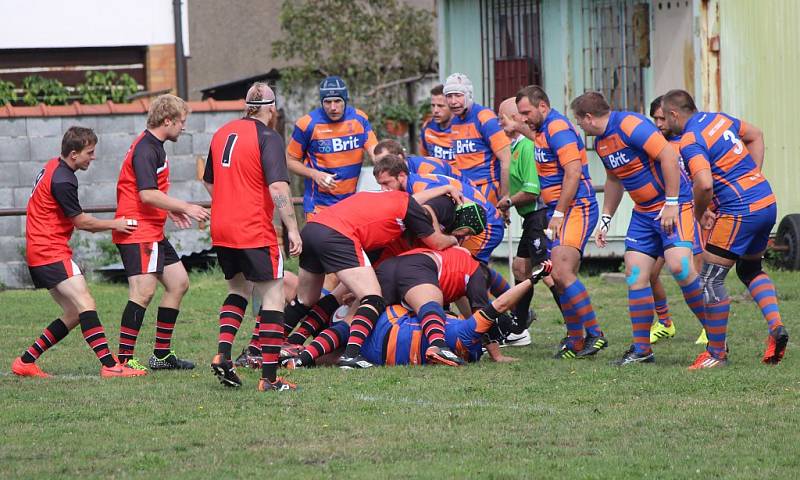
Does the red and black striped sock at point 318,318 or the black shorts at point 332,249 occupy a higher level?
the black shorts at point 332,249

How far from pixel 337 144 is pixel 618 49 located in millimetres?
6487

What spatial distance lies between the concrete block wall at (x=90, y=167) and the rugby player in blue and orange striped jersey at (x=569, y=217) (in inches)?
313

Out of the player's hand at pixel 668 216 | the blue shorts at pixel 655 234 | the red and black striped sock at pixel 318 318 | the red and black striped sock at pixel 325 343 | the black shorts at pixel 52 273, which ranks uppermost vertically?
the player's hand at pixel 668 216

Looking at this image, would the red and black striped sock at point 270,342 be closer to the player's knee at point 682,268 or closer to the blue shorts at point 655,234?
the blue shorts at point 655,234

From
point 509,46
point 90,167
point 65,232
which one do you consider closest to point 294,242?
point 65,232

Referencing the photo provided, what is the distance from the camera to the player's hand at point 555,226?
386 inches

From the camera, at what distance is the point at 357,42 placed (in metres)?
23.5

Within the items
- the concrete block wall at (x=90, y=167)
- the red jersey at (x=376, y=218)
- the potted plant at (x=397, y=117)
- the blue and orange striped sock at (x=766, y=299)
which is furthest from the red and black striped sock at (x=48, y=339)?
the potted plant at (x=397, y=117)

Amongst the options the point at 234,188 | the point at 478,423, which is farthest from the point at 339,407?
the point at 234,188

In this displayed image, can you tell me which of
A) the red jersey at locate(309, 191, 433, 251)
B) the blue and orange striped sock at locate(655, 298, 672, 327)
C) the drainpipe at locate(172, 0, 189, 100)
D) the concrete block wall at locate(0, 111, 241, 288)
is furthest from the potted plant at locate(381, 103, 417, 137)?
the red jersey at locate(309, 191, 433, 251)

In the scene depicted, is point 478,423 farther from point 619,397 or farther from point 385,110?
point 385,110

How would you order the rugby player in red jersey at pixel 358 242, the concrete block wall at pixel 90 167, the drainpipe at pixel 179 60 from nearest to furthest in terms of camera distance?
the rugby player in red jersey at pixel 358 242 → the concrete block wall at pixel 90 167 → the drainpipe at pixel 179 60

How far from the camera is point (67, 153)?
362 inches

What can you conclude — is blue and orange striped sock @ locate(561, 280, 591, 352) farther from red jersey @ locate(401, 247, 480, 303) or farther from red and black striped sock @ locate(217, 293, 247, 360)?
red and black striped sock @ locate(217, 293, 247, 360)
